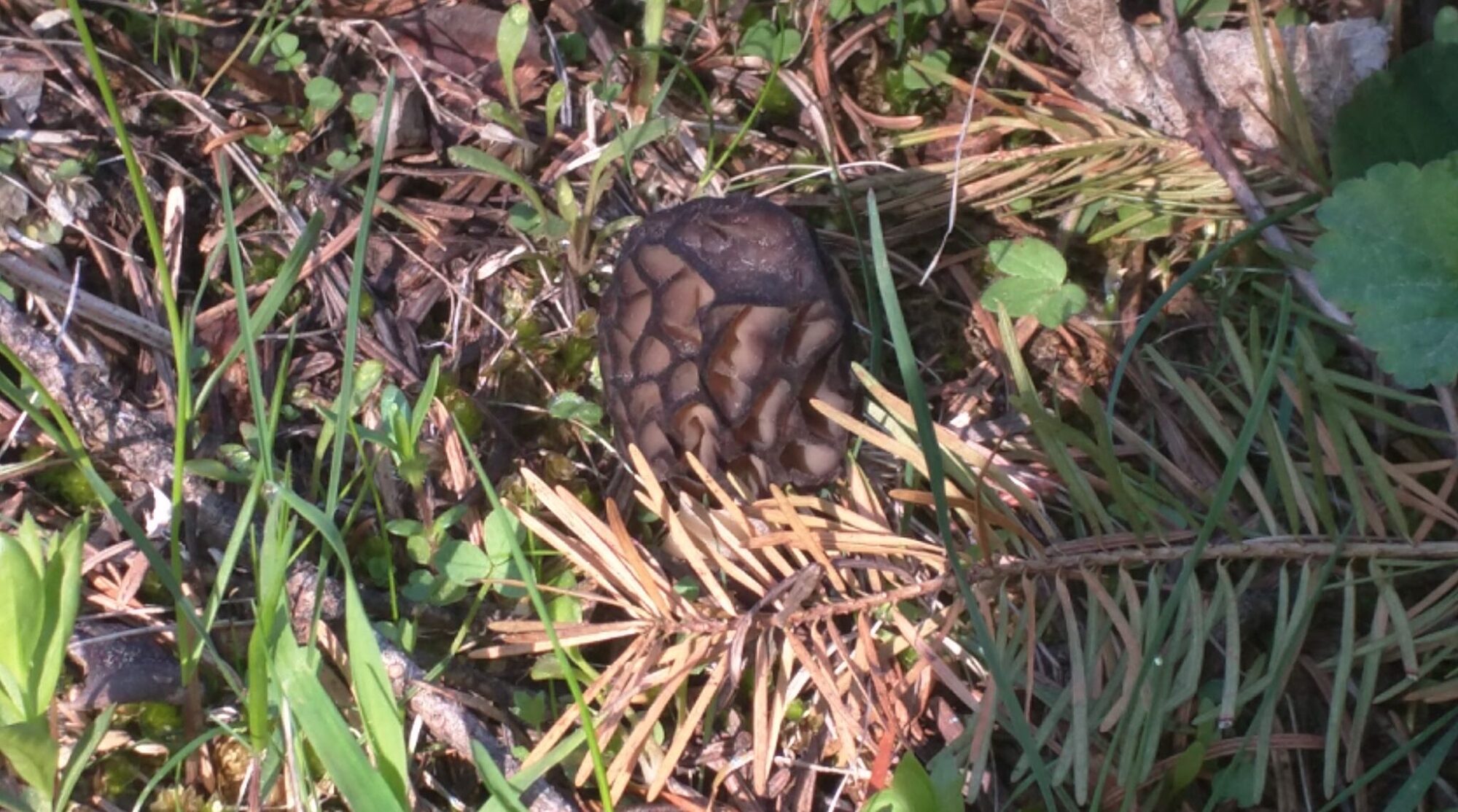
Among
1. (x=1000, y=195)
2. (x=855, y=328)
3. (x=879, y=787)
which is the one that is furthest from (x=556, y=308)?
(x=879, y=787)

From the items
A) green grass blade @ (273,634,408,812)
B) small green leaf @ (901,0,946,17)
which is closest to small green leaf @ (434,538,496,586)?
green grass blade @ (273,634,408,812)

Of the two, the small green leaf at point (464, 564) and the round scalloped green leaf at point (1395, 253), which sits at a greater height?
the round scalloped green leaf at point (1395, 253)

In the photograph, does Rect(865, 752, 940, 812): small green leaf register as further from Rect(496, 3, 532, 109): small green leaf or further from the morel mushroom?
Rect(496, 3, 532, 109): small green leaf

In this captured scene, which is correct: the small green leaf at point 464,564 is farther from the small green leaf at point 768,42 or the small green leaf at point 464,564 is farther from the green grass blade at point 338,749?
the small green leaf at point 768,42

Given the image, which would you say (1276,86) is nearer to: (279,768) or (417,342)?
(417,342)

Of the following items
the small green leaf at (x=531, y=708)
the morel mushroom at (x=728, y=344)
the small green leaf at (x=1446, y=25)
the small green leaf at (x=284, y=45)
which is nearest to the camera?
the small green leaf at (x=531, y=708)

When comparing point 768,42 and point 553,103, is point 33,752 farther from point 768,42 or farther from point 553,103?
point 768,42

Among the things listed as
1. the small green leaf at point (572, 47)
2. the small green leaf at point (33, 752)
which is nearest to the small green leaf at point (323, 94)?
the small green leaf at point (572, 47)

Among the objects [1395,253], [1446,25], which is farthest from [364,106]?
[1446,25]
